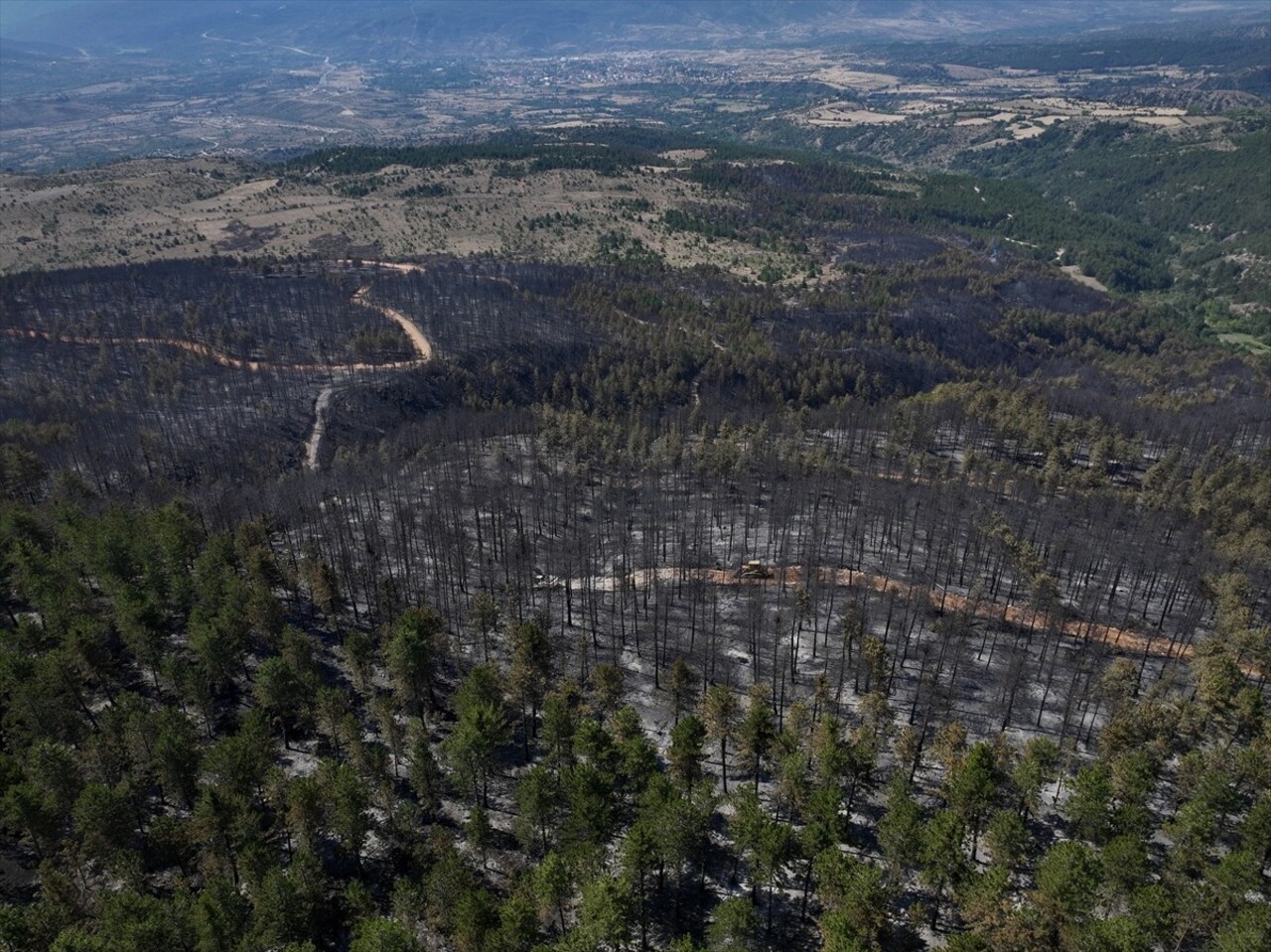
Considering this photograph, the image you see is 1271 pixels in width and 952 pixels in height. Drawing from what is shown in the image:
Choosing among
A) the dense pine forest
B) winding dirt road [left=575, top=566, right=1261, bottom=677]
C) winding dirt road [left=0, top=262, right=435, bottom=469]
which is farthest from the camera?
winding dirt road [left=0, top=262, right=435, bottom=469]

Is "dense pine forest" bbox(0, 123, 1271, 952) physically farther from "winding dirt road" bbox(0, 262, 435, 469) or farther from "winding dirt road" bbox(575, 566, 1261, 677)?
"winding dirt road" bbox(0, 262, 435, 469)

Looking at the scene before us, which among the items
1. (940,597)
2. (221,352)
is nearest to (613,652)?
(940,597)

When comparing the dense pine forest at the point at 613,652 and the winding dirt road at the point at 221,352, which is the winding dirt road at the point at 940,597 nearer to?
the dense pine forest at the point at 613,652

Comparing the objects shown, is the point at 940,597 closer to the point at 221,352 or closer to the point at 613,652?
the point at 613,652

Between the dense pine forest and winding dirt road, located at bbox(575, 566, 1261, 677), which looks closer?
the dense pine forest

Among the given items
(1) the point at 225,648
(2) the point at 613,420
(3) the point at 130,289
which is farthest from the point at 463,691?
(3) the point at 130,289

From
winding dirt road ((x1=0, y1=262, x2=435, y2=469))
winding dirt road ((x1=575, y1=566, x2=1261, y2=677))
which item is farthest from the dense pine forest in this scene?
winding dirt road ((x1=0, y1=262, x2=435, y2=469))

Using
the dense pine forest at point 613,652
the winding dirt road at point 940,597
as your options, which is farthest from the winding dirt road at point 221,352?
the winding dirt road at point 940,597

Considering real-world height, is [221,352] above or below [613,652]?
above
